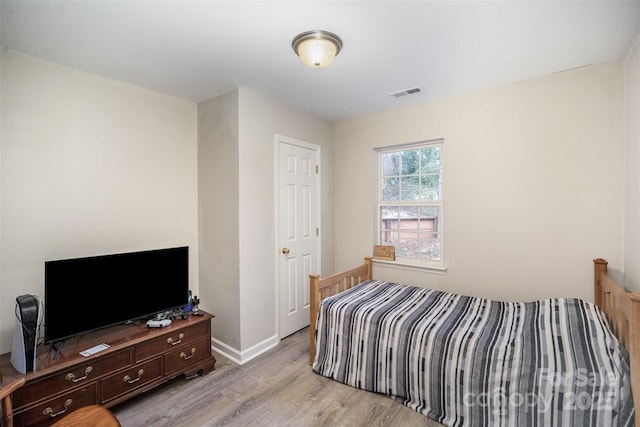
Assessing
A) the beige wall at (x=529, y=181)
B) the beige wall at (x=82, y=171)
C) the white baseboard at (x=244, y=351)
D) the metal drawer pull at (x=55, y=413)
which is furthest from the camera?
the white baseboard at (x=244, y=351)

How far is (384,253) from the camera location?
329cm

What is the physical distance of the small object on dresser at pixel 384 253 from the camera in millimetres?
3248

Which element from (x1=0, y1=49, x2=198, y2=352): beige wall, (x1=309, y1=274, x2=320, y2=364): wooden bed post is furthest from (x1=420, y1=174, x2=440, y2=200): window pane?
(x1=0, y1=49, x2=198, y2=352): beige wall

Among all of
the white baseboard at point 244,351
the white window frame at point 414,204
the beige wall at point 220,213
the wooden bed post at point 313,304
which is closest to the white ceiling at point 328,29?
the beige wall at point 220,213

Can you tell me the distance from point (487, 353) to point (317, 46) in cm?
211

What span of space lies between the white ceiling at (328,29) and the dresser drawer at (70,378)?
2046 mm

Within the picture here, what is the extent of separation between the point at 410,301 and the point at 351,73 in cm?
196

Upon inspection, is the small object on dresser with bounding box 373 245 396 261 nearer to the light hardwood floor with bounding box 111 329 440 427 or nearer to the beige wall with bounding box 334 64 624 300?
the beige wall with bounding box 334 64 624 300

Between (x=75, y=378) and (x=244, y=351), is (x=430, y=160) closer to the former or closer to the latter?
(x=244, y=351)

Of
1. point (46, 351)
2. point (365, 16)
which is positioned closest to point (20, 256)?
point (46, 351)

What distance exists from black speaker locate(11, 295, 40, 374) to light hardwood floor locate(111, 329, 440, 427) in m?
0.65

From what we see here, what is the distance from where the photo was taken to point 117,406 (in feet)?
6.57

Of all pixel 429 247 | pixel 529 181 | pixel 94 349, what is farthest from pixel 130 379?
pixel 529 181

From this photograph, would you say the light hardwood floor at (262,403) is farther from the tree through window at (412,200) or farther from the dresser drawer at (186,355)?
the tree through window at (412,200)
